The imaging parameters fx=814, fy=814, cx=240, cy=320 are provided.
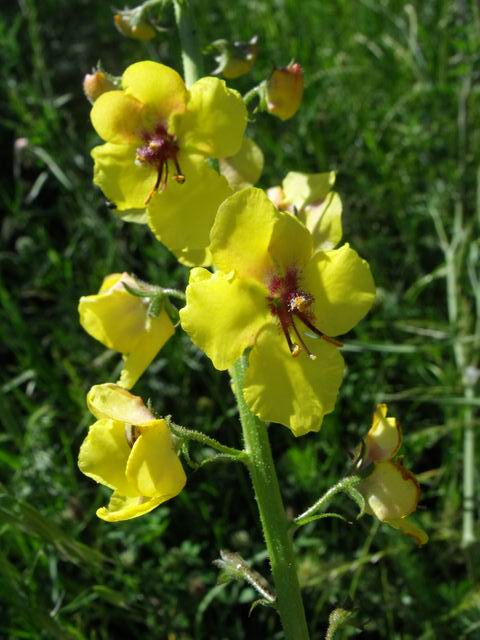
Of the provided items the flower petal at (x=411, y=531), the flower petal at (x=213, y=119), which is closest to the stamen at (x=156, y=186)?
the flower petal at (x=213, y=119)

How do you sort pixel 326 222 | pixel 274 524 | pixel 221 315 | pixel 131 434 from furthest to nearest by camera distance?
pixel 326 222 < pixel 274 524 < pixel 131 434 < pixel 221 315

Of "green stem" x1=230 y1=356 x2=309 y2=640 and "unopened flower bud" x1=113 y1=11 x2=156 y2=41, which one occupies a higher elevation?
"unopened flower bud" x1=113 y1=11 x2=156 y2=41

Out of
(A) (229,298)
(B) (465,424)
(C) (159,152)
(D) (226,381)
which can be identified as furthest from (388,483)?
(D) (226,381)

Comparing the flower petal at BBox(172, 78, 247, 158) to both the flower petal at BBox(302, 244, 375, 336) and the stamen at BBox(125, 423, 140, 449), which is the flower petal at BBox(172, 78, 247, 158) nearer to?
the flower petal at BBox(302, 244, 375, 336)

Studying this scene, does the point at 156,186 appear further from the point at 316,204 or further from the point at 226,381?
the point at 226,381

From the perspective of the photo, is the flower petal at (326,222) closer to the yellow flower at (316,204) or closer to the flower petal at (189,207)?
the yellow flower at (316,204)

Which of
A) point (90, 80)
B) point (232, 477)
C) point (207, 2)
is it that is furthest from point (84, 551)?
point (207, 2)

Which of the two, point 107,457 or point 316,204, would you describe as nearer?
point 107,457

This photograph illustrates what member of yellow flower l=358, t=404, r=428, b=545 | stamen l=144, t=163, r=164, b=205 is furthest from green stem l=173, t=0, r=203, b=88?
yellow flower l=358, t=404, r=428, b=545
